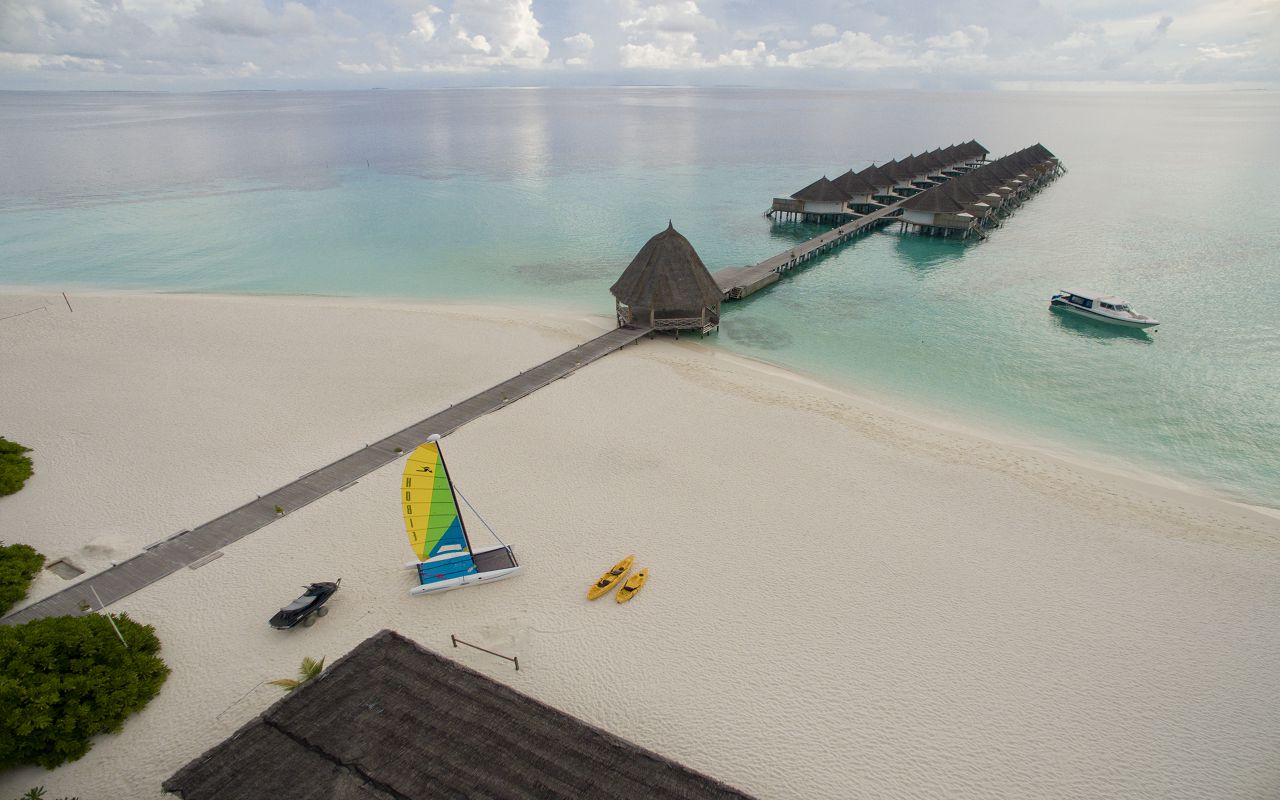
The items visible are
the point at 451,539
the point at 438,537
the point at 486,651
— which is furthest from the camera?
the point at 451,539

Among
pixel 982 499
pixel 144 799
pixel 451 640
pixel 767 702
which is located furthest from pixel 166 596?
pixel 982 499

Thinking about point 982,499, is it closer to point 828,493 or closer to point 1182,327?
point 828,493

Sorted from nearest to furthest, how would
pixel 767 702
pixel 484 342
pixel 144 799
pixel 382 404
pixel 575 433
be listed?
pixel 144 799 < pixel 767 702 < pixel 575 433 < pixel 382 404 < pixel 484 342

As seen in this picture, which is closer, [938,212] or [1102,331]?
[1102,331]

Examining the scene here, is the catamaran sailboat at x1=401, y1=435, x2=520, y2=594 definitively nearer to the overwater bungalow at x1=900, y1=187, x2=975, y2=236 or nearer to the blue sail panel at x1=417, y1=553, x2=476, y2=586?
the blue sail panel at x1=417, y1=553, x2=476, y2=586

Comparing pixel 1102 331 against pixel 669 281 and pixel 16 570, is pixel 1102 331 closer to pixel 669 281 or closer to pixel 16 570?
pixel 669 281

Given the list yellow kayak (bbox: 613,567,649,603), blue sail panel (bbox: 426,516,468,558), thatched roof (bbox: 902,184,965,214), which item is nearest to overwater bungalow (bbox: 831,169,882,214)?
thatched roof (bbox: 902,184,965,214)

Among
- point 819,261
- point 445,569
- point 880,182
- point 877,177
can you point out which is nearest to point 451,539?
point 445,569
